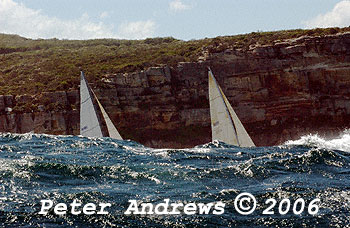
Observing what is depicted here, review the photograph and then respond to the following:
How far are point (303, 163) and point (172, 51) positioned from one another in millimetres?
53254

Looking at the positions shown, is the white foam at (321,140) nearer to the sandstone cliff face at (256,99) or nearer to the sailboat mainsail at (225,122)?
the sandstone cliff face at (256,99)

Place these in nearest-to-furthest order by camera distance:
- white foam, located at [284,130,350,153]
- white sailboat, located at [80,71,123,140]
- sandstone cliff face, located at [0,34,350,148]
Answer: white sailboat, located at [80,71,123,140] → white foam, located at [284,130,350,153] → sandstone cliff face, located at [0,34,350,148]

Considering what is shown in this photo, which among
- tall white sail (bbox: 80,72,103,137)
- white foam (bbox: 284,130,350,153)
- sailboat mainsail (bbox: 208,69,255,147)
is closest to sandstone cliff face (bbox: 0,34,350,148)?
white foam (bbox: 284,130,350,153)

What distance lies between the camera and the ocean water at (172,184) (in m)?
13.5

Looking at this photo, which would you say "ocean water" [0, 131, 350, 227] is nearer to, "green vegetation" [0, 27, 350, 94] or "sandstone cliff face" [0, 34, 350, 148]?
"sandstone cliff face" [0, 34, 350, 148]

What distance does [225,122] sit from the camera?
3638cm

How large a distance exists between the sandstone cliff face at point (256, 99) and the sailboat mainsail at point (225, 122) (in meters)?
19.9

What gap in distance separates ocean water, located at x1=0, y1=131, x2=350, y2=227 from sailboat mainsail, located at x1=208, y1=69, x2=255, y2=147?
9.93 meters

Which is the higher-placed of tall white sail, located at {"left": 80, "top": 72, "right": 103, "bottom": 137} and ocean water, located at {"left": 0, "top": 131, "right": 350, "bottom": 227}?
tall white sail, located at {"left": 80, "top": 72, "right": 103, "bottom": 137}

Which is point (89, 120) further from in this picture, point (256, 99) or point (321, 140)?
point (321, 140)

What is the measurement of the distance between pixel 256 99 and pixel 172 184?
4096cm

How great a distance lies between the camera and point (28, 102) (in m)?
55.5

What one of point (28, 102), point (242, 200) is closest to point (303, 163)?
point (242, 200)

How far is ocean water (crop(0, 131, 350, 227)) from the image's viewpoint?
13.5 m
